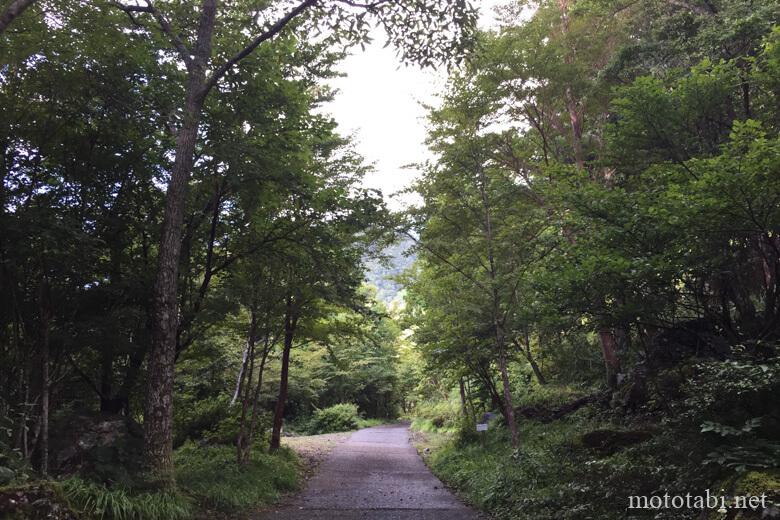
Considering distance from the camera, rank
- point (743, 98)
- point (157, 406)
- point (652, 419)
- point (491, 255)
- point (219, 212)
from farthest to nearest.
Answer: point (491, 255) → point (219, 212) → point (652, 419) → point (743, 98) → point (157, 406)

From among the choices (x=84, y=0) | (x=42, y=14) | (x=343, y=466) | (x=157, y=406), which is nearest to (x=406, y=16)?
(x=84, y=0)

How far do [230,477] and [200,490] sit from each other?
3.68ft

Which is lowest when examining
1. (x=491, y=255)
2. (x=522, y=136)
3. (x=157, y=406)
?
(x=157, y=406)

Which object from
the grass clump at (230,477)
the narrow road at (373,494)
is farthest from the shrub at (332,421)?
the grass clump at (230,477)

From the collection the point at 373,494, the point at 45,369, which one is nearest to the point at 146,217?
the point at 45,369

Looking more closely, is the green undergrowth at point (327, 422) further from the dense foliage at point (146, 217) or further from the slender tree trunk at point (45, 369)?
the slender tree trunk at point (45, 369)

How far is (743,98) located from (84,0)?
33.1 feet

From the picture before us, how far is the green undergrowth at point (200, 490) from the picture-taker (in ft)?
16.3

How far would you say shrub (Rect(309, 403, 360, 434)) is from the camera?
25.8 m

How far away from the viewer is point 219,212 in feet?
29.0

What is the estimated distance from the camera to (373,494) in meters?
9.03

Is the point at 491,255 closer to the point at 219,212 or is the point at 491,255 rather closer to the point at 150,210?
the point at 219,212

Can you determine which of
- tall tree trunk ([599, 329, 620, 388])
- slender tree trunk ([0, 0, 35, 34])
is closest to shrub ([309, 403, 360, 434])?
tall tree trunk ([599, 329, 620, 388])

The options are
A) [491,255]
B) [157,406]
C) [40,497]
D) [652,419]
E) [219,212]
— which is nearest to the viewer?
[40,497]
